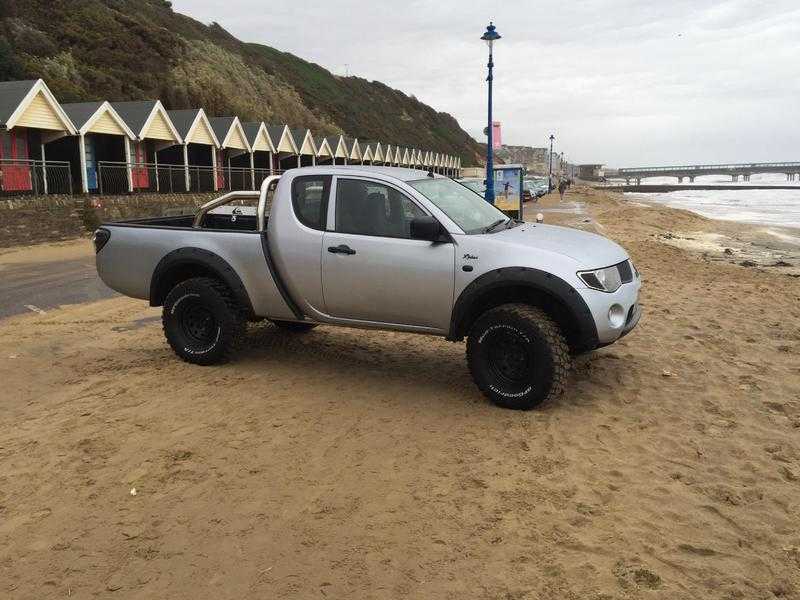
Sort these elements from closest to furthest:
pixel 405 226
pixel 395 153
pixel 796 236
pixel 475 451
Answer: pixel 475 451, pixel 405 226, pixel 796 236, pixel 395 153

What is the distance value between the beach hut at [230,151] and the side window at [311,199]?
2929cm

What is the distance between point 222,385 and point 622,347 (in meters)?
4.25

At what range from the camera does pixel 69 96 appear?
139 feet

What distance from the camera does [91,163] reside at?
1145 inches

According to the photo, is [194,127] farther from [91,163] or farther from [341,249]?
[341,249]

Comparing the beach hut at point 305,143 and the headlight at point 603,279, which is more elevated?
the beach hut at point 305,143

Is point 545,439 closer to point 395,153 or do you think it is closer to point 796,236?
point 796,236

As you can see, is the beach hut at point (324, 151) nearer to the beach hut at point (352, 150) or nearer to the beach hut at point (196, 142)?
the beach hut at point (352, 150)

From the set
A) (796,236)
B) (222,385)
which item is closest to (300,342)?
(222,385)

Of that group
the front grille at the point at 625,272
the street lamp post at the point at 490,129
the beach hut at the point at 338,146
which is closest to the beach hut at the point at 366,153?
the beach hut at the point at 338,146

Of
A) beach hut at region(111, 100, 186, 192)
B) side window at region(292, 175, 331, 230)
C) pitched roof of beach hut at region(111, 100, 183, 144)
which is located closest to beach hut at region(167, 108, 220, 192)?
beach hut at region(111, 100, 186, 192)

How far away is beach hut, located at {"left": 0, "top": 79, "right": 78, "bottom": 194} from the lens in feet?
72.6

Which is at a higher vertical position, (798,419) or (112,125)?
(112,125)

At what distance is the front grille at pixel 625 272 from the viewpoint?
17.7 feet
